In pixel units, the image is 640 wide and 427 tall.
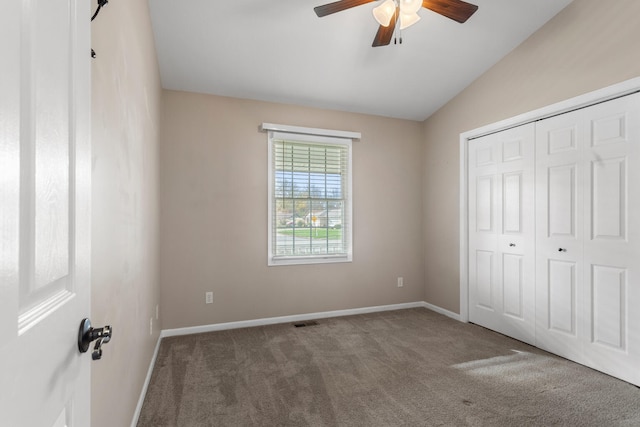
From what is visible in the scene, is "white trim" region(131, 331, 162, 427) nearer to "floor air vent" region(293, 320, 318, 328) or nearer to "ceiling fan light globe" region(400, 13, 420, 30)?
"floor air vent" region(293, 320, 318, 328)

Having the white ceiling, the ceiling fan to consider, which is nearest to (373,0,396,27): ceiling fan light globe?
the ceiling fan

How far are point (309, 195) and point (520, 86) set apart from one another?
2460mm

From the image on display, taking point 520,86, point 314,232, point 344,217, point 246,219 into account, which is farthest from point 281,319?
point 520,86

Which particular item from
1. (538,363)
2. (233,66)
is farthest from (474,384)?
(233,66)

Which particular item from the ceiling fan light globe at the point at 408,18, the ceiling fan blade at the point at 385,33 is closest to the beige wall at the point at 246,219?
the ceiling fan blade at the point at 385,33

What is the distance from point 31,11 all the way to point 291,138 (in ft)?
11.1

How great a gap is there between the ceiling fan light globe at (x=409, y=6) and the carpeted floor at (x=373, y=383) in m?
2.58

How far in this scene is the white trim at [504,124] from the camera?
2482 mm

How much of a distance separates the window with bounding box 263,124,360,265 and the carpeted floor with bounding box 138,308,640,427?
3.25ft

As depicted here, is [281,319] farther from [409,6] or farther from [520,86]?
[520,86]

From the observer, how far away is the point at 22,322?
0.49 metres

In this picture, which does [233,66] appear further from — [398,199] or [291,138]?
[398,199]

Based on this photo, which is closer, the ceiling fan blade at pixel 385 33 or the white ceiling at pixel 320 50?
the ceiling fan blade at pixel 385 33

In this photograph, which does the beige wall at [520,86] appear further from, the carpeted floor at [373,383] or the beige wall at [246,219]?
the carpeted floor at [373,383]
